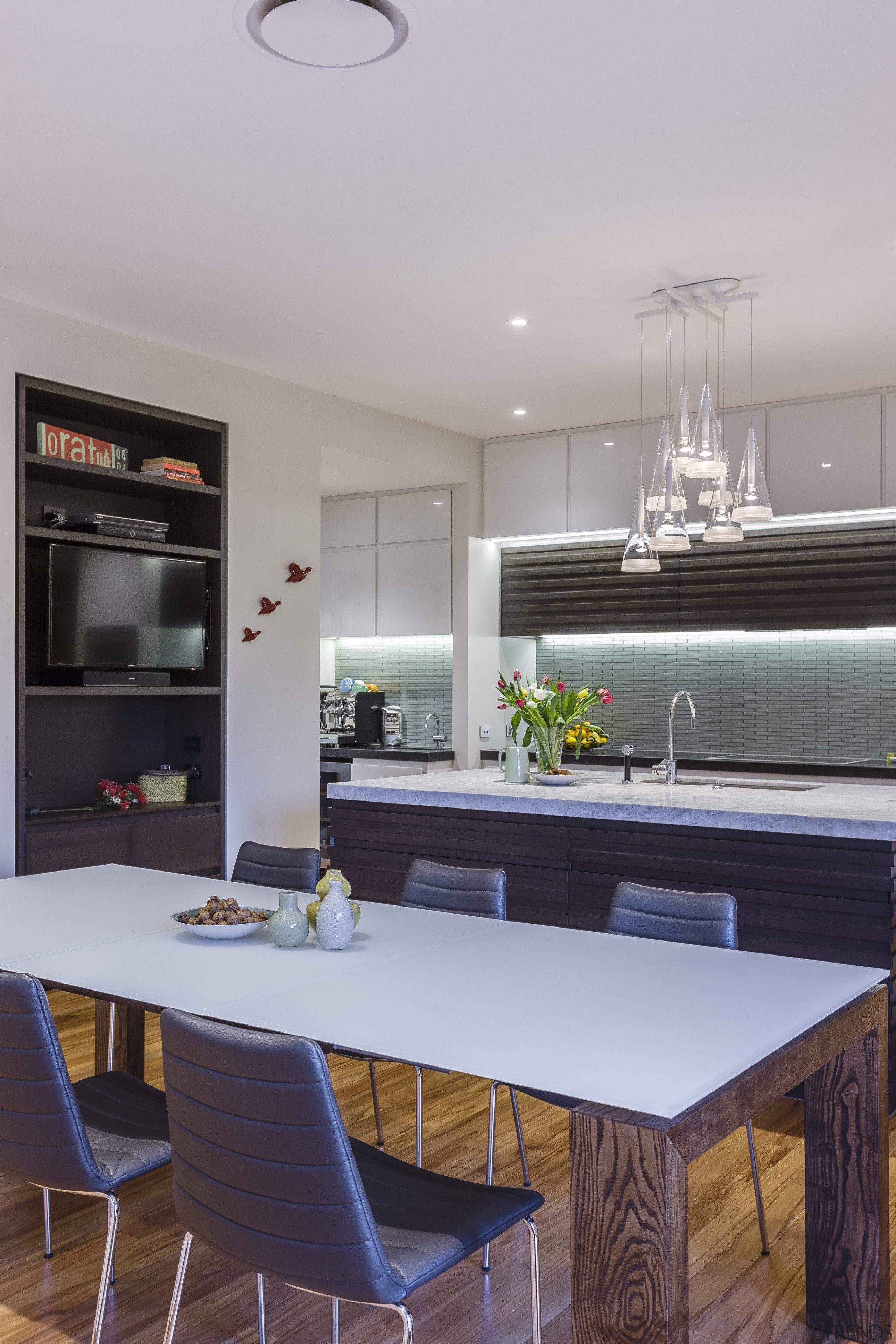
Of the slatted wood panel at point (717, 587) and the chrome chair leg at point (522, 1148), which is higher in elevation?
the slatted wood panel at point (717, 587)

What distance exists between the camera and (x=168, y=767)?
17.3 feet

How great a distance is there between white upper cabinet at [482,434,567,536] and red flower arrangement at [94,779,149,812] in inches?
113

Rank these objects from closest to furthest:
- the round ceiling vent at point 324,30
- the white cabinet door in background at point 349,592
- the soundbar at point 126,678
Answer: the round ceiling vent at point 324,30, the soundbar at point 126,678, the white cabinet door in background at point 349,592

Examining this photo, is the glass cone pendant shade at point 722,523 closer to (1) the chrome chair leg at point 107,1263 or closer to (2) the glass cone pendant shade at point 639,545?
(2) the glass cone pendant shade at point 639,545

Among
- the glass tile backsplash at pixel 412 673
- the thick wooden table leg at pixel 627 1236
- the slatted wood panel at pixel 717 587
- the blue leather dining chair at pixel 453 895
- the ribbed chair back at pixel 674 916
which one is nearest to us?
the thick wooden table leg at pixel 627 1236

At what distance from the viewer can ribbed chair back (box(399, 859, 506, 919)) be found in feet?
9.78

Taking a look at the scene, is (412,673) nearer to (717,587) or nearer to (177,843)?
(717,587)

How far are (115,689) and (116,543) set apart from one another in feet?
2.04

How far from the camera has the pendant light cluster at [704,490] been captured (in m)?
3.85

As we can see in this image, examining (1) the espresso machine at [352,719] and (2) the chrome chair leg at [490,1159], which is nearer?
(2) the chrome chair leg at [490,1159]

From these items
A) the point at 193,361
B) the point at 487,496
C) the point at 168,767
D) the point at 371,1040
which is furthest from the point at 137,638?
the point at 371,1040

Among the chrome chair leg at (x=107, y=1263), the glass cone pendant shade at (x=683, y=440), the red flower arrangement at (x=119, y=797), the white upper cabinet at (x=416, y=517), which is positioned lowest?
the chrome chair leg at (x=107, y=1263)

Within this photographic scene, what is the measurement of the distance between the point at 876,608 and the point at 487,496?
7.96ft

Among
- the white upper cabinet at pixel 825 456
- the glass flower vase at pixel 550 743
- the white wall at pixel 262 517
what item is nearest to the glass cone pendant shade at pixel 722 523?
the glass flower vase at pixel 550 743
